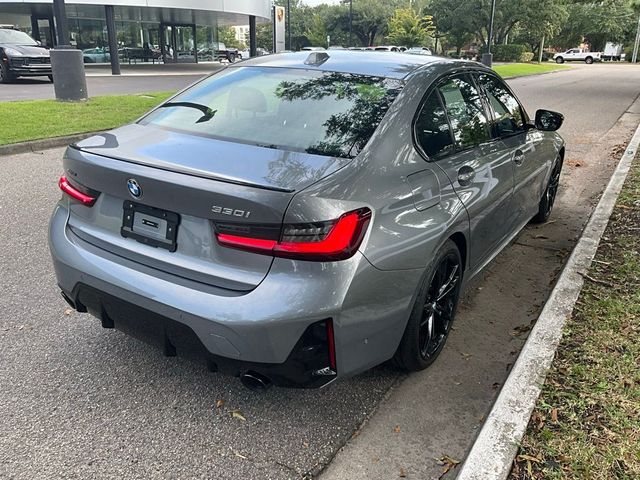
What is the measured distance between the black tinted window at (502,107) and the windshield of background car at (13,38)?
1855 centimetres

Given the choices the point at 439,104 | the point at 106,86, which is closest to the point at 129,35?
the point at 106,86

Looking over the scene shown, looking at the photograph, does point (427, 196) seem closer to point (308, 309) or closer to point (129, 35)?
point (308, 309)

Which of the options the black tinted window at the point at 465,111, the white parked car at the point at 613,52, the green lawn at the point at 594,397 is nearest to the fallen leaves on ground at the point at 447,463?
the green lawn at the point at 594,397

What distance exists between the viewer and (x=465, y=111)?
362 cm

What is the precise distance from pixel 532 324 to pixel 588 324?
0.37 m

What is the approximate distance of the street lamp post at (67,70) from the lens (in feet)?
37.5

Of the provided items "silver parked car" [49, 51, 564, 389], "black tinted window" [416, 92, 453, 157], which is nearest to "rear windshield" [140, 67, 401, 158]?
"silver parked car" [49, 51, 564, 389]

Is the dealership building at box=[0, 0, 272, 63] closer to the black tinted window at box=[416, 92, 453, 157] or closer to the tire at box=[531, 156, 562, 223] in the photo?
the tire at box=[531, 156, 562, 223]

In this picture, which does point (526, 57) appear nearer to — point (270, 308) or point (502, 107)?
point (502, 107)

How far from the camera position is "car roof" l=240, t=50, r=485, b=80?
10.9ft

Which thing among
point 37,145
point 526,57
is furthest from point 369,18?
point 37,145

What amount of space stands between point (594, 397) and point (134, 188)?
247cm

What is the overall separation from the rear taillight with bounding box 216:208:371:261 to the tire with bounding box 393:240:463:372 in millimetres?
695

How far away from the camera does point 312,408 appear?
113 inches
